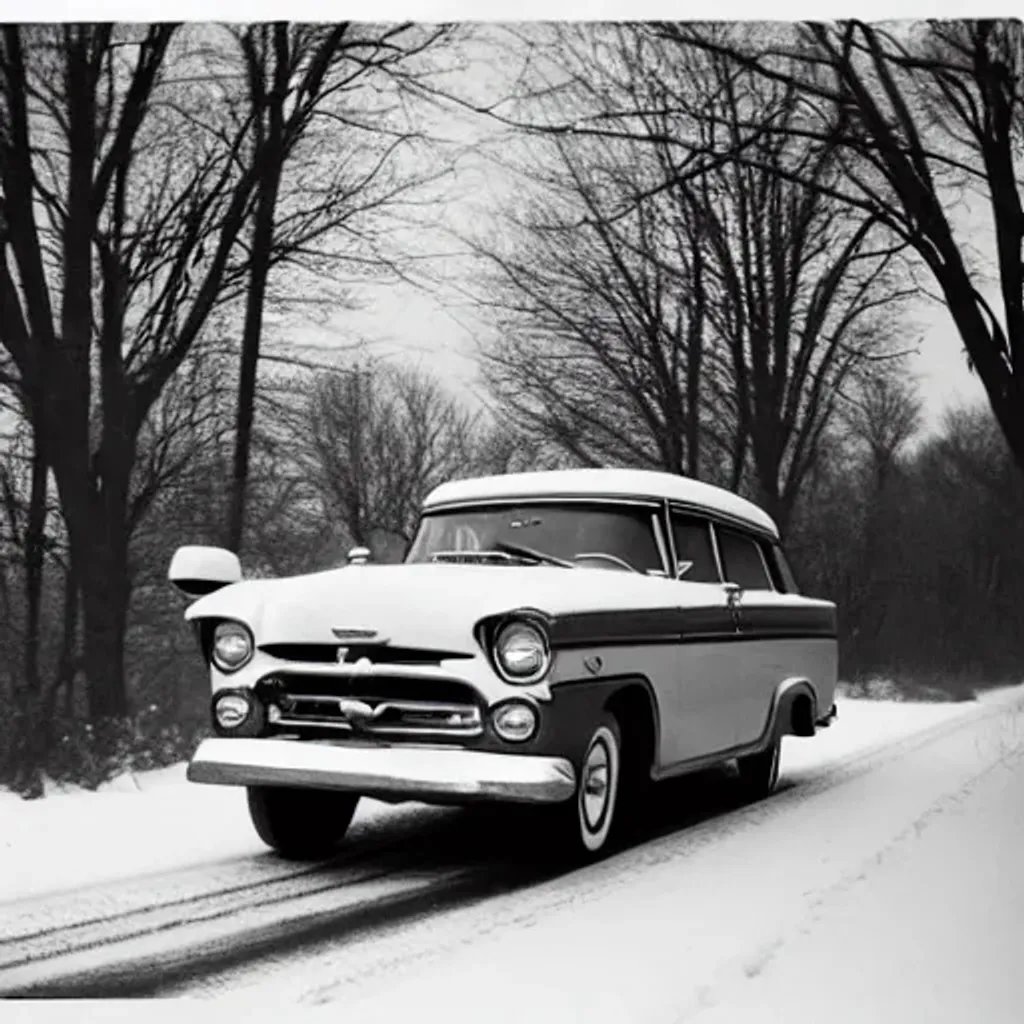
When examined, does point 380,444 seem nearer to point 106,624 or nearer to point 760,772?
point 106,624

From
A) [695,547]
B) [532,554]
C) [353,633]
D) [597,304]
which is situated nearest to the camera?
[353,633]

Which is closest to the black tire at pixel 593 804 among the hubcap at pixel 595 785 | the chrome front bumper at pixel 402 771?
the hubcap at pixel 595 785

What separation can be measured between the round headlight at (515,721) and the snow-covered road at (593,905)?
1.63ft

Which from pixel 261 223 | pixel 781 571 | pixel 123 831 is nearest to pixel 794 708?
pixel 781 571

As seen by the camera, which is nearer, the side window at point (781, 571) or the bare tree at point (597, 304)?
the side window at point (781, 571)

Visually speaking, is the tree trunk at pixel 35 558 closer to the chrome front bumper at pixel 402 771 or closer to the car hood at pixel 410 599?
the car hood at pixel 410 599

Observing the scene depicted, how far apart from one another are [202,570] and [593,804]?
1.45 meters

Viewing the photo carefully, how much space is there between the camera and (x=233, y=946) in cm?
371

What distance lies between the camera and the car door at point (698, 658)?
14.4 feet

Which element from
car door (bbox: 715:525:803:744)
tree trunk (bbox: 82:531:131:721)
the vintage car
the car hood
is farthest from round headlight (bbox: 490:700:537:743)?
tree trunk (bbox: 82:531:131:721)

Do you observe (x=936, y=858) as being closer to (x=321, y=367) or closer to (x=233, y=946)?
(x=233, y=946)

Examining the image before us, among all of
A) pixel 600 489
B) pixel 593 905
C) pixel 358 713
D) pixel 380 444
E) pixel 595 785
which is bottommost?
pixel 593 905

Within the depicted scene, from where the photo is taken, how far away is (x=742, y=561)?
4754 millimetres

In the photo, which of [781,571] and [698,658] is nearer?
[698,658]
